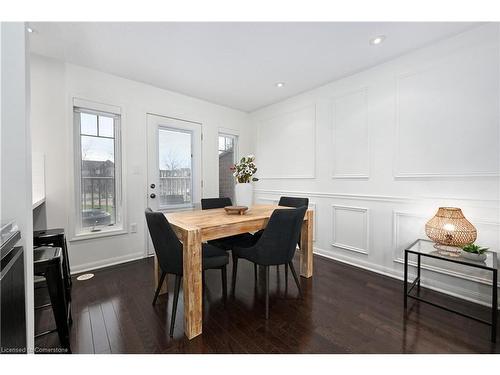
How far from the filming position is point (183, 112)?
11.5ft

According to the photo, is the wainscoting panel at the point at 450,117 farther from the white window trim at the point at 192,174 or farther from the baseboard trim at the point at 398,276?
the white window trim at the point at 192,174

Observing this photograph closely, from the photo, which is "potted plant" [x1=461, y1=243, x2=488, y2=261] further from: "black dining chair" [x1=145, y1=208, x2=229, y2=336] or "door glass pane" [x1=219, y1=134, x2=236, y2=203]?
"door glass pane" [x1=219, y1=134, x2=236, y2=203]

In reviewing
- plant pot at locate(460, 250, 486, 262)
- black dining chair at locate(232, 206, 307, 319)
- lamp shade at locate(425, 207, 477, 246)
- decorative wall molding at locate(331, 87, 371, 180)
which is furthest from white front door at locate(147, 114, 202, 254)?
plant pot at locate(460, 250, 486, 262)

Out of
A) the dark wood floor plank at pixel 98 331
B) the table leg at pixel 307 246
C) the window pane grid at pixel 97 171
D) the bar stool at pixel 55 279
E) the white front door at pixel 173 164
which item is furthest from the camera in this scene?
the white front door at pixel 173 164

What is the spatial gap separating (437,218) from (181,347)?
92.3 inches

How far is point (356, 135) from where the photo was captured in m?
2.84

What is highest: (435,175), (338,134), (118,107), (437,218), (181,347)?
(118,107)

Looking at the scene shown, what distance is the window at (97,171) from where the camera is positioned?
2.70m

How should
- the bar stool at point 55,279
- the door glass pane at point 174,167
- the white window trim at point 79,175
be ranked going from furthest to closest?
the door glass pane at point 174,167
the white window trim at point 79,175
the bar stool at point 55,279

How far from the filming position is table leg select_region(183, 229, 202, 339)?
1539 millimetres

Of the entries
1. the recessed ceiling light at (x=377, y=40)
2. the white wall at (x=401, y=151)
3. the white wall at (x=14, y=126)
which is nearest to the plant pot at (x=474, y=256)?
the white wall at (x=401, y=151)

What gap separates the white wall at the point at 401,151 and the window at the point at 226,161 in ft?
3.90

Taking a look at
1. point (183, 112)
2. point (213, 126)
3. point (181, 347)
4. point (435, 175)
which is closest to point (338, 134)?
point (435, 175)

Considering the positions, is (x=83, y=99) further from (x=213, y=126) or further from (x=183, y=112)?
(x=213, y=126)
